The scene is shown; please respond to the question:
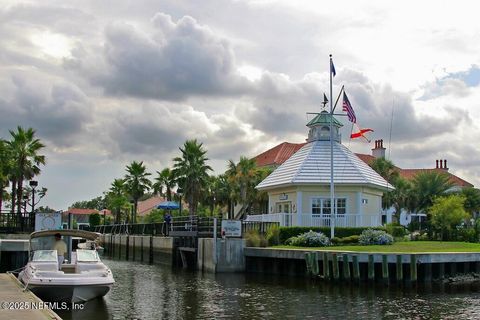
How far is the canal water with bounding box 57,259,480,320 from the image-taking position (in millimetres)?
20250

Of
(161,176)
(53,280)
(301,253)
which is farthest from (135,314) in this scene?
(161,176)

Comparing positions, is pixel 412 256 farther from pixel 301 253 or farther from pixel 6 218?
pixel 6 218

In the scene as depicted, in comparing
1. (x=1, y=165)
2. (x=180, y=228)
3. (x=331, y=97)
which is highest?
(x=331, y=97)

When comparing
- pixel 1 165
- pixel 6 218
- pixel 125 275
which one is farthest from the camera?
pixel 1 165

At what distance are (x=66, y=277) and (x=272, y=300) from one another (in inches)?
303

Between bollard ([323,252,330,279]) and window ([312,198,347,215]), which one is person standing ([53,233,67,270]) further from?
window ([312,198,347,215])

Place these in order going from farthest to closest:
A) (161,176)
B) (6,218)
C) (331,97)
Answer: (161,176) → (6,218) → (331,97)

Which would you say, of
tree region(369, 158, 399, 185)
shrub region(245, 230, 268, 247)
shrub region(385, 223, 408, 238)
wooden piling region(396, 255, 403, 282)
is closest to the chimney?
tree region(369, 158, 399, 185)

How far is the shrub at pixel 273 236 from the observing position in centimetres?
3622

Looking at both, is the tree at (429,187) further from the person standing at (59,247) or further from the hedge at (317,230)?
the person standing at (59,247)

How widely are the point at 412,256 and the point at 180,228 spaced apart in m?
18.2

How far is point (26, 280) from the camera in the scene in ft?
66.6

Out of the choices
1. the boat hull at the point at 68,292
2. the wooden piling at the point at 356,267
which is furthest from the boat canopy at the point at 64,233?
the wooden piling at the point at 356,267

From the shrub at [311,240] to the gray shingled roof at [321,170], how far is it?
5.73 meters
